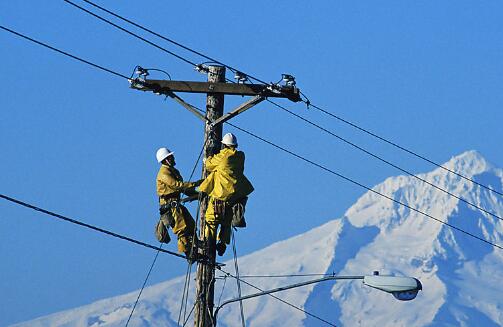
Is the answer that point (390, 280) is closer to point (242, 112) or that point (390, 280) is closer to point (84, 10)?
point (242, 112)

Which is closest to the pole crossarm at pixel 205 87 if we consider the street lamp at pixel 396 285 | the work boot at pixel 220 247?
the work boot at pixel 220 247

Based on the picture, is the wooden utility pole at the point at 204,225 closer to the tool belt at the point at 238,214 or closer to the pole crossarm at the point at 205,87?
the pole crossarm at the point at 205,87

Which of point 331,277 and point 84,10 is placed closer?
point 84,10

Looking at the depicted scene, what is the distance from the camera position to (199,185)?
3080 centimetres

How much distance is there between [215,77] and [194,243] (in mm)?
2700

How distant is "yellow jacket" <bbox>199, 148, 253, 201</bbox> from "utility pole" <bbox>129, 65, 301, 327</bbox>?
28 centimetres

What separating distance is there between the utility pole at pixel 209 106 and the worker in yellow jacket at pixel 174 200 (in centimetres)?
27

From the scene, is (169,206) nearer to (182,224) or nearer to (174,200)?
(174,200)

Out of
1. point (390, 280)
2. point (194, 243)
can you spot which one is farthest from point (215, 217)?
point (390, 280)

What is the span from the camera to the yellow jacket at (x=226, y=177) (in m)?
30.4

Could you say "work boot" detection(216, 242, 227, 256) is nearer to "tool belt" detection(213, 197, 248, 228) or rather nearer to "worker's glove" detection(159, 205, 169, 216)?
"tool belt" detection(213, 197, 248, 228)

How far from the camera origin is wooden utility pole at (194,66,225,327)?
30.2 metres

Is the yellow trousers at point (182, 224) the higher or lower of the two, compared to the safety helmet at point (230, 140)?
lower

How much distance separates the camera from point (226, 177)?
99.8 feet
